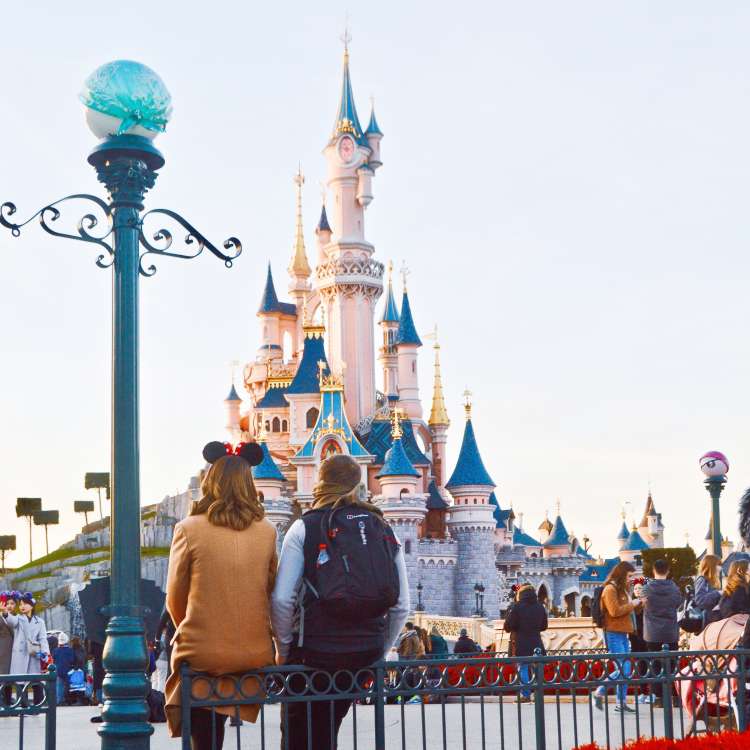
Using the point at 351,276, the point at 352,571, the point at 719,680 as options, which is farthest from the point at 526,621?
the point at 351,276

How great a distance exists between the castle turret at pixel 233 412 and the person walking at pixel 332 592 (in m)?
64.5

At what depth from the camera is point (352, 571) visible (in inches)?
218

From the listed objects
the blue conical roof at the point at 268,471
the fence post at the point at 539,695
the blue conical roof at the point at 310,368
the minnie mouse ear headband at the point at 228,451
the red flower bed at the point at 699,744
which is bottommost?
the red flower bed at the point at 699,744

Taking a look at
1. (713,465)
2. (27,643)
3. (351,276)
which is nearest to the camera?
(27,643)

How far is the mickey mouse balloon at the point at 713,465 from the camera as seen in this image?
1489cm

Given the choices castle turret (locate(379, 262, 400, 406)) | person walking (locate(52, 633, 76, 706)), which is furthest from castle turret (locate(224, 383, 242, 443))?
person walking (locate(52, 633, 76, 706))

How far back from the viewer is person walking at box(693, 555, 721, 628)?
9092mm

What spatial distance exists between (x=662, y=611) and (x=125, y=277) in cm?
631

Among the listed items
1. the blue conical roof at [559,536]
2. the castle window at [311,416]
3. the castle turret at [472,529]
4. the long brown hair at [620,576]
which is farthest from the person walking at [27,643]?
the blue conical roof at [559,536]

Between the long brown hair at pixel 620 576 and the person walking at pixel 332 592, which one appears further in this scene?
the long brown hair at pixel 620 576

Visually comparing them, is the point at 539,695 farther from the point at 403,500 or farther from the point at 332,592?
the point at 403,500

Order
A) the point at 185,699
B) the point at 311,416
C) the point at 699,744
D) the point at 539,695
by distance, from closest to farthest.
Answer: the point at 185,699 → the point at 699,744 → the point at 539,695 → the point at 311,416

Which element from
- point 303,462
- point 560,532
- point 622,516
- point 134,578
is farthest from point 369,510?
point 622,516

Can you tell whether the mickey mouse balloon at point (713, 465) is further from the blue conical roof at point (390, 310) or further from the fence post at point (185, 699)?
the blue conical roof at point (390, 310)
